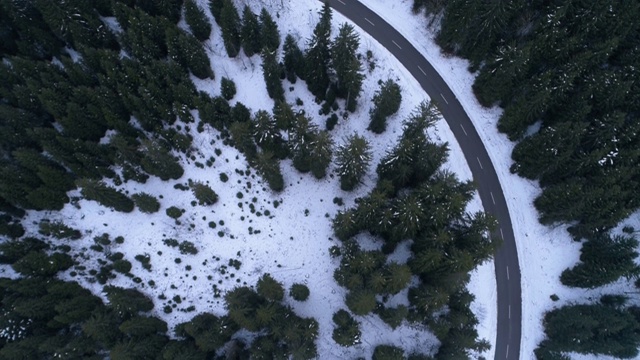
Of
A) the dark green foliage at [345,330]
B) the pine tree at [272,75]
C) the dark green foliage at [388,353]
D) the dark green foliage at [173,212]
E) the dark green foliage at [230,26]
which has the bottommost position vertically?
the dark green foliage at [388,353]

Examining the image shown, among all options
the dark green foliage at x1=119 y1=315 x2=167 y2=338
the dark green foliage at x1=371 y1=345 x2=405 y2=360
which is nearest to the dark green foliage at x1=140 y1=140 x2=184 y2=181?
the dark green foliage at x1=119 y1=315 x2=167 y2=338

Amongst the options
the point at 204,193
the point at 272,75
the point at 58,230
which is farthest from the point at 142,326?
the point at 272,75

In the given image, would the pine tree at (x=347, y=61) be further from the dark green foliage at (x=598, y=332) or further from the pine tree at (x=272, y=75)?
the dark green foliage at (x=598, y=332)

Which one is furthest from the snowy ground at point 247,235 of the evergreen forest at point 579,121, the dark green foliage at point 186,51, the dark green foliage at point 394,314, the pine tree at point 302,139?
the evergreen forest at point 579,121

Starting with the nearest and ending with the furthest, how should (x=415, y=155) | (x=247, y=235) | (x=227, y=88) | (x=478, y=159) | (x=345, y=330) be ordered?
(x=345, y=330) < (x=415, y=155) < (x=247, y=235) < (x=227, y=88) < (x=478, y=159)

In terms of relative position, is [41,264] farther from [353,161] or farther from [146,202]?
[353,161]
